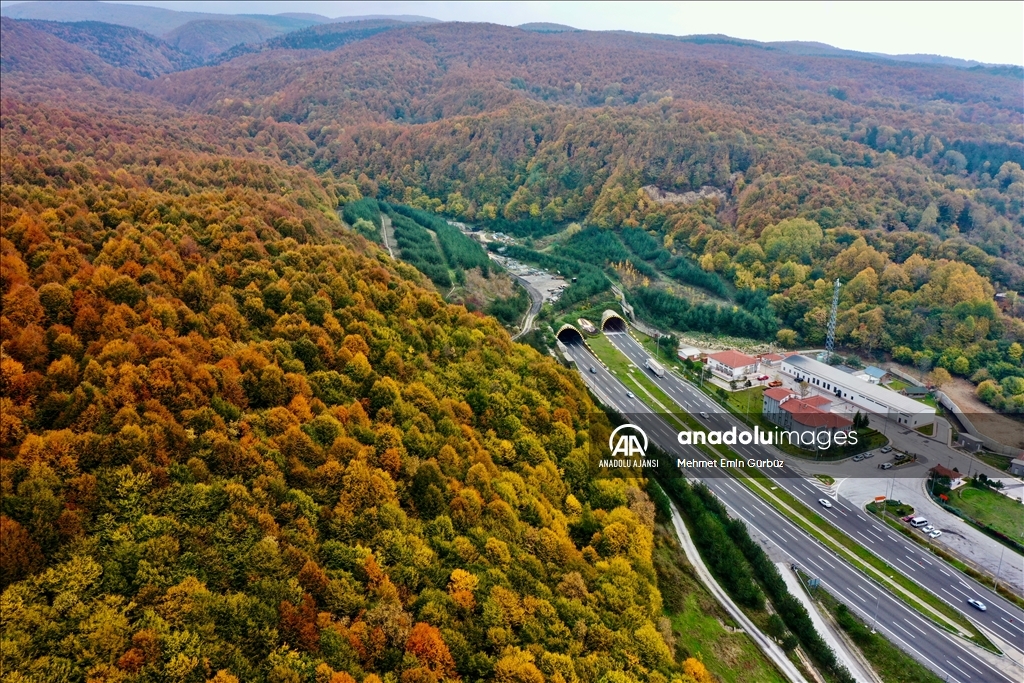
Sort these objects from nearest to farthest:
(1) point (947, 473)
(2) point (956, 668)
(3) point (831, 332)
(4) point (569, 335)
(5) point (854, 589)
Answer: (2) point (956, 668) < (5) point (854, 589) < (1) point (947, 473) < (3) point (831, 332) < (4) point (569, 335)

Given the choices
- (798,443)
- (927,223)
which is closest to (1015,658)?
(798,443)

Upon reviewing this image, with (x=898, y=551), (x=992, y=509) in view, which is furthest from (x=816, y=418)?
(x=898, y=551)

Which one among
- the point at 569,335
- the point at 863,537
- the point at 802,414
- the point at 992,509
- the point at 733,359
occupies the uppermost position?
the point at 733,359

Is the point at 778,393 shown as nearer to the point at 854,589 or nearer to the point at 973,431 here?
the point at 973,431

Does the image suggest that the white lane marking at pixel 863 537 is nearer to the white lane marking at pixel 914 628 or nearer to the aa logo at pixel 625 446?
the white lane marking at pixel 914 628

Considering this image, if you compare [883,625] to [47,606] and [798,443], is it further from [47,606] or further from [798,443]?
[47,606]

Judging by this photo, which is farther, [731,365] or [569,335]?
[569,335]

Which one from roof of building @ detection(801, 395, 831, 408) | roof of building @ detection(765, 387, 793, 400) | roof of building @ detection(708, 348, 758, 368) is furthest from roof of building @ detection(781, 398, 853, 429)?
roof of building @ detection(708, 348, 758, 368)

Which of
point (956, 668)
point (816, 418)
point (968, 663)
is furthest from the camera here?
point (816, 418)
